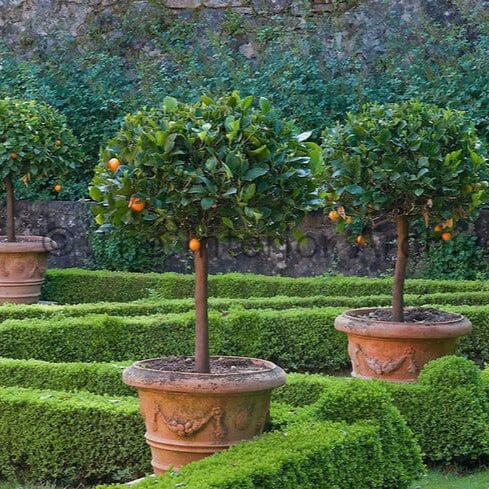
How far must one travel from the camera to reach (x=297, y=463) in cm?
455

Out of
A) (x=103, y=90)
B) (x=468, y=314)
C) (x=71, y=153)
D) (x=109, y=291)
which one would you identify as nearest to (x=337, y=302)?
(x=468, y=314)

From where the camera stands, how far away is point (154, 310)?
30.5 feet

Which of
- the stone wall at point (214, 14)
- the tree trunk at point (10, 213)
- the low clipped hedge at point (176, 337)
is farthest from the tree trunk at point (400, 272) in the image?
the stone wall at point (214, 14)

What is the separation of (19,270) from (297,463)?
22.9 ft

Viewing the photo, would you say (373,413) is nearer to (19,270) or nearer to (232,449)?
(232,449)

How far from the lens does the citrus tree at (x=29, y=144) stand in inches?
435

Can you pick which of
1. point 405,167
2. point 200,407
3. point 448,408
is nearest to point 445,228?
point 405,167

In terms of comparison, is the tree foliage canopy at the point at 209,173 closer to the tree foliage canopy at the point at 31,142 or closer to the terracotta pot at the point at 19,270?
the terracotta pot at the point at 19,270

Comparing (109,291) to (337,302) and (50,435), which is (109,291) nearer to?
(337,302)

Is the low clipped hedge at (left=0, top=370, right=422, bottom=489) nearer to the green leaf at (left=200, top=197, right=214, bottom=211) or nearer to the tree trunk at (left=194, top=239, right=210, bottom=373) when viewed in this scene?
the tree trunk at (left=194, top=239, right=210, bottom=373)

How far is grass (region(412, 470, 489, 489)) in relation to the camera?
5680 mm

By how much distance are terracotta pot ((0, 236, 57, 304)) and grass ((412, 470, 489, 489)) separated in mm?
5962

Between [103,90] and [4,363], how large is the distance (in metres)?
7.88

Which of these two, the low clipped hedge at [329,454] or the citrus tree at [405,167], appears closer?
the low clipped hedge at [329,454]
